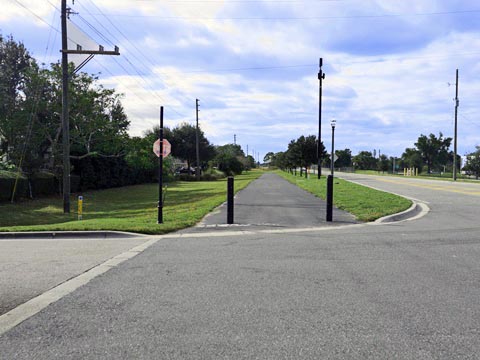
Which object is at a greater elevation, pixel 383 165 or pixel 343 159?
pixel 343 159

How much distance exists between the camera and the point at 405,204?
647 inches

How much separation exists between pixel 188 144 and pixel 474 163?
47659 millimetres

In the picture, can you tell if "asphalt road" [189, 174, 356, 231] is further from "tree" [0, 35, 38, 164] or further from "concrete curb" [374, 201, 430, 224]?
"tree" [0, 35, 38, 164]

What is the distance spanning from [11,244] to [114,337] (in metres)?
6.65

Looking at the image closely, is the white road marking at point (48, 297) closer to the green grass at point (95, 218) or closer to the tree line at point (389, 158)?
the green grass at point (95, 218)

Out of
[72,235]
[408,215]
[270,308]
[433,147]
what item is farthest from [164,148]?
[433,147]

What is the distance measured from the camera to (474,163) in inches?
2847

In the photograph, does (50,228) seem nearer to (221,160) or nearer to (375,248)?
(375,248)

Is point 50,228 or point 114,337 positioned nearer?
point 114,337

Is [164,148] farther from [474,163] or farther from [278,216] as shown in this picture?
[474,163]

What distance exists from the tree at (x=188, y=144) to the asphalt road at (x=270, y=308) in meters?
62.9

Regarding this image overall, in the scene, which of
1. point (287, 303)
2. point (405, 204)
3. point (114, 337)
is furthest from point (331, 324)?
point (405, 204)

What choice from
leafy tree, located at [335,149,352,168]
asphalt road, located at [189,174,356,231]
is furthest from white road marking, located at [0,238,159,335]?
leafy tree, located at [335,149,352,168]

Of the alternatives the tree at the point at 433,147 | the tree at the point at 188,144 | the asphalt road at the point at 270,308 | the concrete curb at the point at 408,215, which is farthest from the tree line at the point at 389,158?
the asphalt road at the point at 270,308
